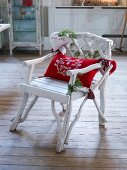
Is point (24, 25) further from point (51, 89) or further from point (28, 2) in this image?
point (51, 89)

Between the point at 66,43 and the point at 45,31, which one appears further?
the point at 45,31

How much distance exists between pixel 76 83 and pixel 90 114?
77 cm

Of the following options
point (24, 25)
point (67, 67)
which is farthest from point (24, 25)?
point (67, 67)

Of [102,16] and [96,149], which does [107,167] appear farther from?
[102,16]

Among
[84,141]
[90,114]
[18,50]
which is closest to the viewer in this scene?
[84,141]

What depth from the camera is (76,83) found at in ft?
7.07

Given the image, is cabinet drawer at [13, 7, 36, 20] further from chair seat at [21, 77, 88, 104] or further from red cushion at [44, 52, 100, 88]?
chair seat at [21, 77, 88, 104]

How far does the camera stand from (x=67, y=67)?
7.80ft

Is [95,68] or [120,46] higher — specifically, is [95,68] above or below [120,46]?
above

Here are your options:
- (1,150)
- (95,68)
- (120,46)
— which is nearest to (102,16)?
(120,46)

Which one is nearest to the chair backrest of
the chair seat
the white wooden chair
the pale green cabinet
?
the white wooden chair

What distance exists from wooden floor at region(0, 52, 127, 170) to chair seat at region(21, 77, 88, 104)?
15.4 inches

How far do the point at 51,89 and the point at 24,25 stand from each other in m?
3.63

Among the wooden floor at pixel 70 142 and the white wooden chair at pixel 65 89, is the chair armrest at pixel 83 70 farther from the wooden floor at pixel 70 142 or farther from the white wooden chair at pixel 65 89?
the wooden floor at pixel 70 142
